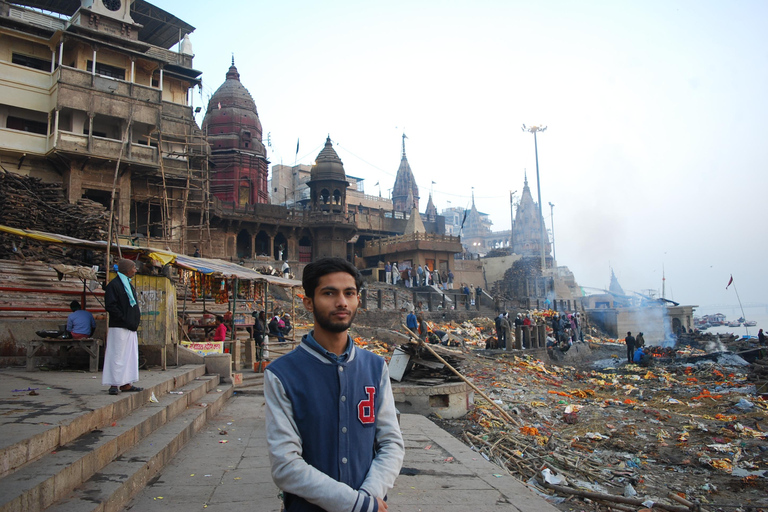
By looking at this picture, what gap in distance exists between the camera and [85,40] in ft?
70.7

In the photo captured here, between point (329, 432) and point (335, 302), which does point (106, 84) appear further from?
point (329, 432)

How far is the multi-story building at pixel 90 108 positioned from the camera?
68.0 feet

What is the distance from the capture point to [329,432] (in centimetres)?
204

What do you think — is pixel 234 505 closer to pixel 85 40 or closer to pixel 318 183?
pixel 85 40

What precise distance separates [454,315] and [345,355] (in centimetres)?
2400

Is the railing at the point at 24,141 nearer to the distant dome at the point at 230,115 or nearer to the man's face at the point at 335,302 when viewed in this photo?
the distant dome at the point at 230,115

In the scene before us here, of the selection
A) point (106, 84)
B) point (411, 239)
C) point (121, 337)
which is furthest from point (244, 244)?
point (121, 337)

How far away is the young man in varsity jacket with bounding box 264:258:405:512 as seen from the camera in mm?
1921

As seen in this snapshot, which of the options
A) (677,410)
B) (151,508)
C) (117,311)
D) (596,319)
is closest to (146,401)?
(117,311)

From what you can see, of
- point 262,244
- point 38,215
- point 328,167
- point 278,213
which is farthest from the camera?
point 328,167

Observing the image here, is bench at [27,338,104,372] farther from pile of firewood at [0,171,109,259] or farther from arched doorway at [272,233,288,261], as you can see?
arched doorway at [272,233,288,261]

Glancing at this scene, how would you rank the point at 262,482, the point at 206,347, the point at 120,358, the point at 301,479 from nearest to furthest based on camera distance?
the point at 301,479, the point at 262,482, the point at 120,358, the point at 206,347

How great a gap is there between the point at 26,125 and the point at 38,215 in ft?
30.8

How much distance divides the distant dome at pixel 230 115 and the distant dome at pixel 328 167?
5285 mm
